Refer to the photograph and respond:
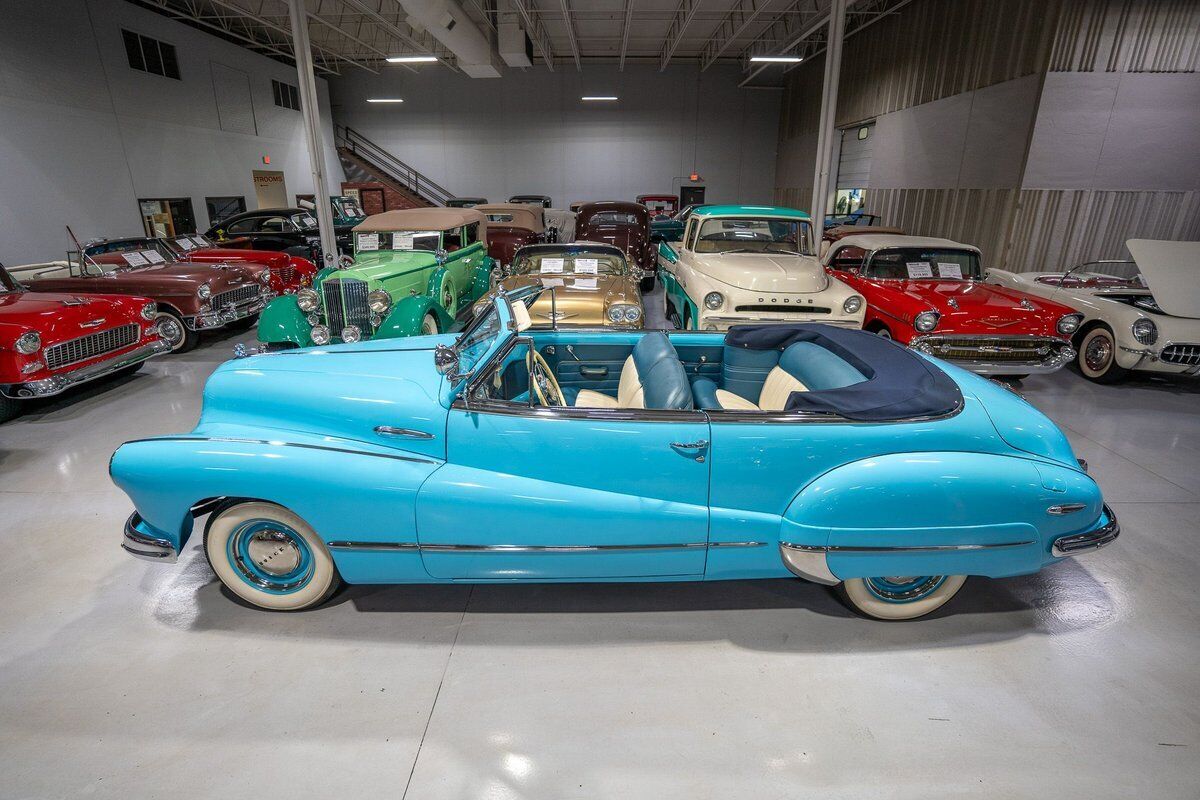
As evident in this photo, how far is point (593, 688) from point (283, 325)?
17.6 ft

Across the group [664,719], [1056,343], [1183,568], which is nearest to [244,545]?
[664,719]

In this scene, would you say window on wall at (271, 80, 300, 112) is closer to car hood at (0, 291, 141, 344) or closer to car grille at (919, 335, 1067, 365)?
car hood at (0, 291, 141, 344)

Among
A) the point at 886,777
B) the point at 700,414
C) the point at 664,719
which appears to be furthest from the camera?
the point at 700,414

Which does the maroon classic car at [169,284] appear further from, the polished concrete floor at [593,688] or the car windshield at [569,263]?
the polished concrete floor at [593,688]

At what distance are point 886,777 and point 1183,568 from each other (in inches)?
96.9

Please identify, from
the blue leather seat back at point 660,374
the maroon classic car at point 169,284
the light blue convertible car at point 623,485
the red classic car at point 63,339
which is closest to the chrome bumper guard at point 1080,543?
the light blue convertible car at point 623,485

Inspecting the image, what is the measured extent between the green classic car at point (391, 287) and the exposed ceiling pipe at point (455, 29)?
5635 millimetres

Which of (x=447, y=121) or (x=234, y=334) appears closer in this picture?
(x=234, y=334)

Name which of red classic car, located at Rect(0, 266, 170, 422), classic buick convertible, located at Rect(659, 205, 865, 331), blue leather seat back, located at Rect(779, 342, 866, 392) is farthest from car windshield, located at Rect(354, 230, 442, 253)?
blue leather seat back, located at Rect(779, 342, 866, 392)

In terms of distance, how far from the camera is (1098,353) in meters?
6.31

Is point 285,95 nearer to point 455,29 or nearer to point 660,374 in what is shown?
point 455,29

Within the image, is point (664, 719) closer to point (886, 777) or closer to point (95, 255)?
point (886, 777)

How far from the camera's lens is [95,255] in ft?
24.5

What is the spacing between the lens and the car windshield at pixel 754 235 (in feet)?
23.9
